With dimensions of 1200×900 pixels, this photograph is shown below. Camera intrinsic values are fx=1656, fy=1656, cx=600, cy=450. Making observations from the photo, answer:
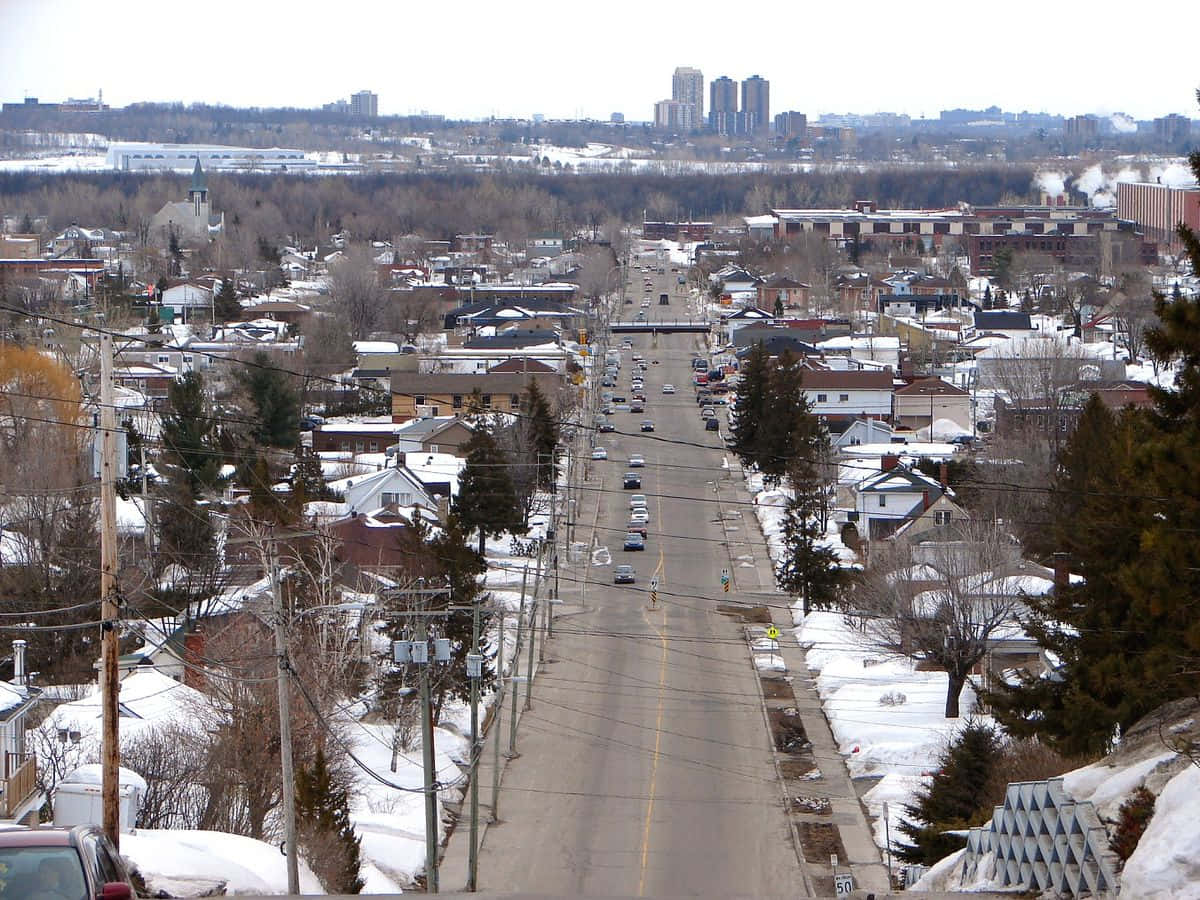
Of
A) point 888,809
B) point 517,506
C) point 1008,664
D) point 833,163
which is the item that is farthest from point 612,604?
point 833,163

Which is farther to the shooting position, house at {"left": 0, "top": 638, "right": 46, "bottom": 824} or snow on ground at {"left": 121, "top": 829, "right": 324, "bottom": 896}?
house at {"left": 0, "top": 638, "right": 46, "bottom": 824}

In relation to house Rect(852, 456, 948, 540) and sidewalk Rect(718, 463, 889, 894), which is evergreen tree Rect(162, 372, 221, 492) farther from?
house Rect(852, 456, 948, 540)

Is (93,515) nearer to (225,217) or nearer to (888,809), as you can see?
(888,809)

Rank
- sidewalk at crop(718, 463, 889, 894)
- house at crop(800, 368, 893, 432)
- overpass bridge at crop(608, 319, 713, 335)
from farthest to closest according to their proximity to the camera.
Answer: overpass bridge at crop(608, 319, 713, 335)
house at crop(800, 368, 893, 432)
sidewalk at crop(718, 463, 889, 894)

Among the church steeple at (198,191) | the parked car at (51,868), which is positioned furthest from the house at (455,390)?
the church steeple at (198,191)

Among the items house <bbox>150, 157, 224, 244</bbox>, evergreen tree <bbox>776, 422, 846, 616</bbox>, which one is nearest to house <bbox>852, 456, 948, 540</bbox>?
evergreen tree <bbox>776, 422, 846, 616</bbox>

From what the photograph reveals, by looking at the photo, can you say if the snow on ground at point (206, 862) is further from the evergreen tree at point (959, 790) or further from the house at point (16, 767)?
the evergreen tree at point (959, 790)
